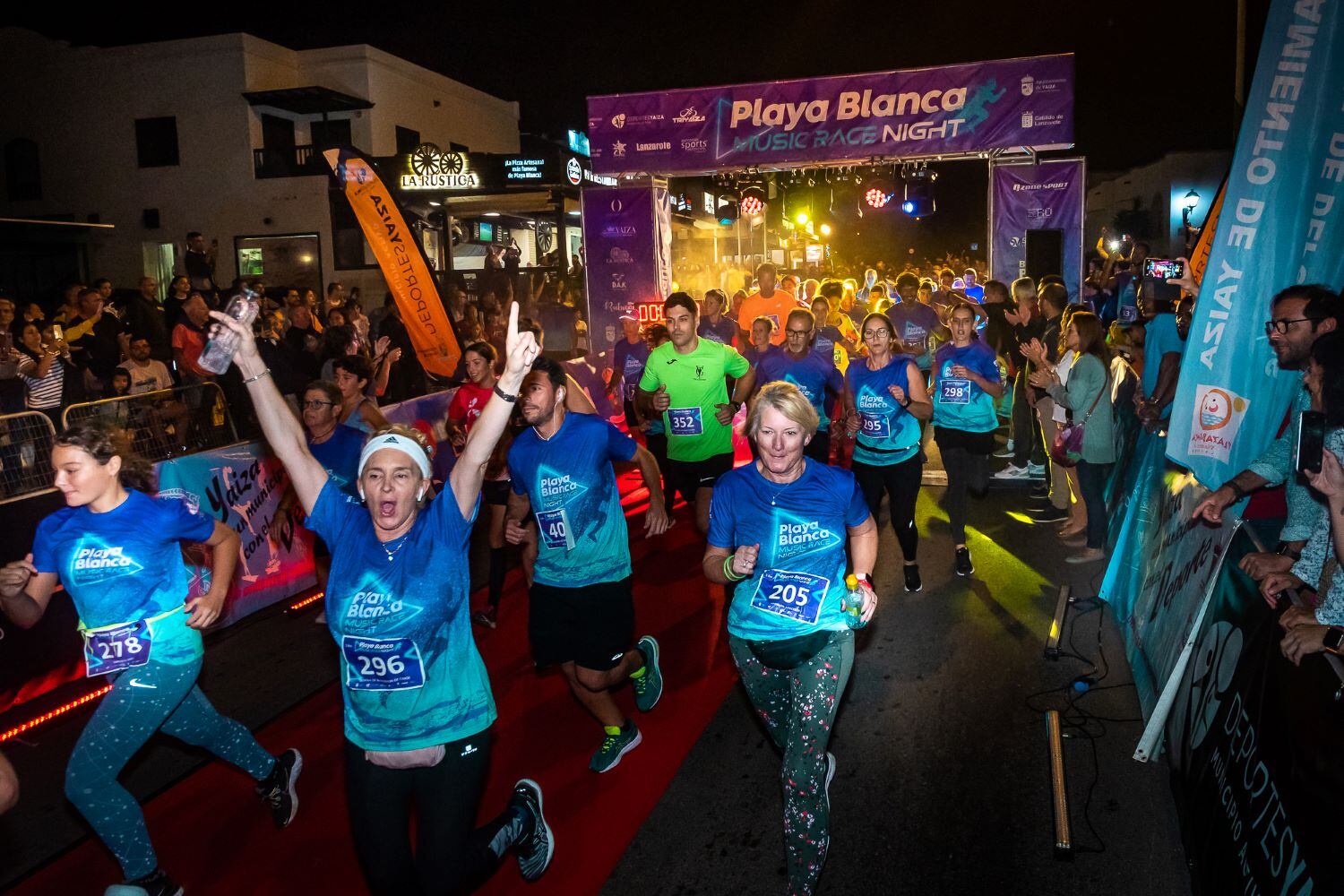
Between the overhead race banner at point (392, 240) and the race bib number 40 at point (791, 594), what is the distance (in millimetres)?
A: 7304

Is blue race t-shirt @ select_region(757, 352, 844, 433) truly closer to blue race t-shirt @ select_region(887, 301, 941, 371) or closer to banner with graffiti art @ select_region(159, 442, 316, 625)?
banner with graffiti art @ select_region(159, 442, 316, 625)

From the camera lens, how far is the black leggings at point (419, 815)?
3.35m

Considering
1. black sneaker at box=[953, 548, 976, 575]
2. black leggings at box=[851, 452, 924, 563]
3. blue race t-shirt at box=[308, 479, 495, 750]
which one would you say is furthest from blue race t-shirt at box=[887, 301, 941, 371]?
blue race t-shirt at box=[308, 479, 495, 750]

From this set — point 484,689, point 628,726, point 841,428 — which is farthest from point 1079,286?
point 484,689

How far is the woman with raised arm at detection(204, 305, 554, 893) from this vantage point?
3334 mm

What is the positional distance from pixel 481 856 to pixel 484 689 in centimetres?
63

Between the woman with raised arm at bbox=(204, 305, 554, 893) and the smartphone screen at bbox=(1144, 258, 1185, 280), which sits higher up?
the smartphone screen at bbox=(1144, 258, 1185, 280)

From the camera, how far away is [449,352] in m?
10.9

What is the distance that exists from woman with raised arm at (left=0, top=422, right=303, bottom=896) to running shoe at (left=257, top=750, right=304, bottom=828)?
661mm

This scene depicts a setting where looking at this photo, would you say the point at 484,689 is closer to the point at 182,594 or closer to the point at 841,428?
the point at 182,594

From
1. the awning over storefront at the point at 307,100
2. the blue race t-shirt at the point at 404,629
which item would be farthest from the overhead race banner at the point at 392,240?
the awning over storefront at the point at 307,100

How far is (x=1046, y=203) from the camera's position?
1617 cm

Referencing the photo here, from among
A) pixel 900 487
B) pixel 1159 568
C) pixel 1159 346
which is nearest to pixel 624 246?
pixel 1159 346

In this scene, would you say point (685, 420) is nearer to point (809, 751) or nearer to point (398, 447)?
point (809, 751)
